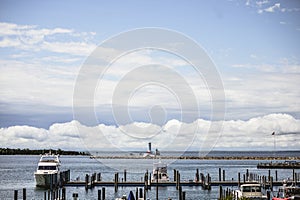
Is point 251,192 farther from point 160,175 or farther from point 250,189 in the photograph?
point 160,175

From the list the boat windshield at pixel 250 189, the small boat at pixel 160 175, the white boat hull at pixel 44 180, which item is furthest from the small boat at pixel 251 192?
the white boat hull at pixel 44 180

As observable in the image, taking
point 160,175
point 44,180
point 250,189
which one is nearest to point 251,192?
point 250,189

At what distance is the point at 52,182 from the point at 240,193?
84.0 ft

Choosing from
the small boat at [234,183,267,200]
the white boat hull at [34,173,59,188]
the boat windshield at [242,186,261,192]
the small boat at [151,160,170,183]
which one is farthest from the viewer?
the small boat at [151,160,170,183]

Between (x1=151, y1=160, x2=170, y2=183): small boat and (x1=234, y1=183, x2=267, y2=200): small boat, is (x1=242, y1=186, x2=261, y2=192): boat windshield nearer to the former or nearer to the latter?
(x1=234, y1=183, x2=267, y2=200): small boat

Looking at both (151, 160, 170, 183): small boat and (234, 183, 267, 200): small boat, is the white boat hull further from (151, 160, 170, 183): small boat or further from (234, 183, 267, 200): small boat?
(234, 183, 267, 200): small boat

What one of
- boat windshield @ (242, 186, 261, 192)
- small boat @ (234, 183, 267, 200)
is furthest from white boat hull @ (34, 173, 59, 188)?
boat windshield @ (242, 186, 261, 192)

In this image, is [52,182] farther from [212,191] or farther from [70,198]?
[212,191]

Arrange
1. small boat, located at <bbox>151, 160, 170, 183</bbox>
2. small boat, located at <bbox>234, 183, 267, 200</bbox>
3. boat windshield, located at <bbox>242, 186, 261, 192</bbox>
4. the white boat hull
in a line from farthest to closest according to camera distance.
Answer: small boat, located at <bbox>151, 160, 170, 183</bbox>
the white boat hull
boat windshield, located at <bbox>242, 186, 261, 192</bbox>
small boat, located at <bbox>234, 183, 267, 200</bbox>

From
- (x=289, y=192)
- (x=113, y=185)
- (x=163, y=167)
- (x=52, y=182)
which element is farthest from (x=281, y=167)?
(x=289, y=192)

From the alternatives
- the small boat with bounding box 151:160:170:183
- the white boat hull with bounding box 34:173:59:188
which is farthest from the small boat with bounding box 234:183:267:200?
the white boat hull with bounding box 34:173:59:188

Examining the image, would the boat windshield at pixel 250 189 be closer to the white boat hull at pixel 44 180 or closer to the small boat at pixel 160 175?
the small boat at pixel 160 175

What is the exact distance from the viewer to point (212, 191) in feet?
234

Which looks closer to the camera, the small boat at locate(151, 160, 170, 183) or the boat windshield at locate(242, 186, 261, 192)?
the boat windshield at locate(242, 186, 261, 192)
